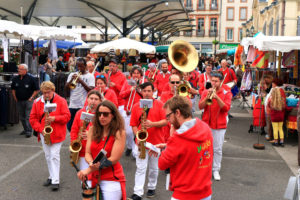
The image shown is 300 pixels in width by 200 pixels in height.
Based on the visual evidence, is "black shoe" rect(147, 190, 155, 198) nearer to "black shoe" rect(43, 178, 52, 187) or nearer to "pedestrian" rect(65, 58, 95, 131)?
"black shoe" rect(43, 178, 52, 187)

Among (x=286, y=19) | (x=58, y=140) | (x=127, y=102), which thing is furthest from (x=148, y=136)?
(x=286, y=19)

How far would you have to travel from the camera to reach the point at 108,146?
355cm

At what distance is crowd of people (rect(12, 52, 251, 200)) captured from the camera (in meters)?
3.14

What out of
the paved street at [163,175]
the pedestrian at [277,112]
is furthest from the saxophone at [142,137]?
the pedestrian at [277,112]

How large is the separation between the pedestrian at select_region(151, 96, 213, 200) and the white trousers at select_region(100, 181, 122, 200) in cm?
63

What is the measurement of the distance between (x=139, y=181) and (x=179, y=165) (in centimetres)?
201

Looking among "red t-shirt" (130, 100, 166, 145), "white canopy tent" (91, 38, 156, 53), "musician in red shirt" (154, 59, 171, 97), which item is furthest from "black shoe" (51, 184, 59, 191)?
"white canopy tent" (91, 38, 156, 53)

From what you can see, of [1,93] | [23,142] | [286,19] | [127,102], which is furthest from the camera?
[286,19]

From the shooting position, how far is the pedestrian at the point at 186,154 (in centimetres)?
306

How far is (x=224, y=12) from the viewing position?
214 ft

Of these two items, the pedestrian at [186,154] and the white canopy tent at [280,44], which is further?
the white canopy tent at [280,44]

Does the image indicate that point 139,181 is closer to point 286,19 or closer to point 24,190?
point 24,190

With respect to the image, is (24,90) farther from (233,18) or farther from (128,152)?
(233,18)

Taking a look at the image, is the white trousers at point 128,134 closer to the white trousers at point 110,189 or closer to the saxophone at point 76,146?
the saxophone at point 76,146
